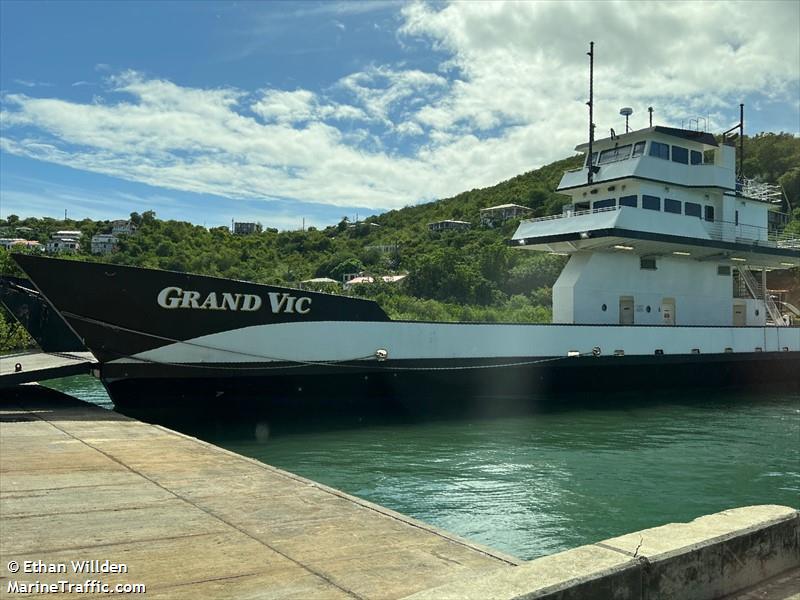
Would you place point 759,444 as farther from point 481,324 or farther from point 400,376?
point 400,376

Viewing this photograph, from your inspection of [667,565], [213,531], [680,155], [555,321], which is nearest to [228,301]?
[213,531]

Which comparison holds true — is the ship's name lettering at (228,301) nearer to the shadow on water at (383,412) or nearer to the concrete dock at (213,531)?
the shadow on water at (383,412)

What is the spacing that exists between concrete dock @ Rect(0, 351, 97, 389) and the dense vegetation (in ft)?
68.6

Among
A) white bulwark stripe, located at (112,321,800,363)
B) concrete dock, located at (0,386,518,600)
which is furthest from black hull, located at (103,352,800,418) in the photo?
concrete dock, located at (0,386,518,600)

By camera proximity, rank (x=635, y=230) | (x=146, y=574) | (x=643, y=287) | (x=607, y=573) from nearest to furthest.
A: (x=607, y=573)
(x=146, y=574)
(x=635, y=230)
(x=643, y=287)

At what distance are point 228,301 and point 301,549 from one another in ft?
28.6

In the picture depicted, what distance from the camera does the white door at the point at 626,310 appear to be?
18594 mm

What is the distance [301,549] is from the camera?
4.11 metres

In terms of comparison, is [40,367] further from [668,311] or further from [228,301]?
[668,311]

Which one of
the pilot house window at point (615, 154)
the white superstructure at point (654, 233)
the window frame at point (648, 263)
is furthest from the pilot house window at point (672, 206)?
the pilot house window at point (615, 154)

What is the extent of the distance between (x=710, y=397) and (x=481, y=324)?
8.06 metres

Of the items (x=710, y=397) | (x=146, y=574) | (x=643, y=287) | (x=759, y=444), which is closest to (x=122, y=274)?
(x=146, y=574)

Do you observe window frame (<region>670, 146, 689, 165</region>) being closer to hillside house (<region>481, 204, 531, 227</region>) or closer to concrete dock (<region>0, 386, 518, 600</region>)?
concrete dock (<region>0, 386, 518, 600</region>)

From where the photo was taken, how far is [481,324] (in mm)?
14750
